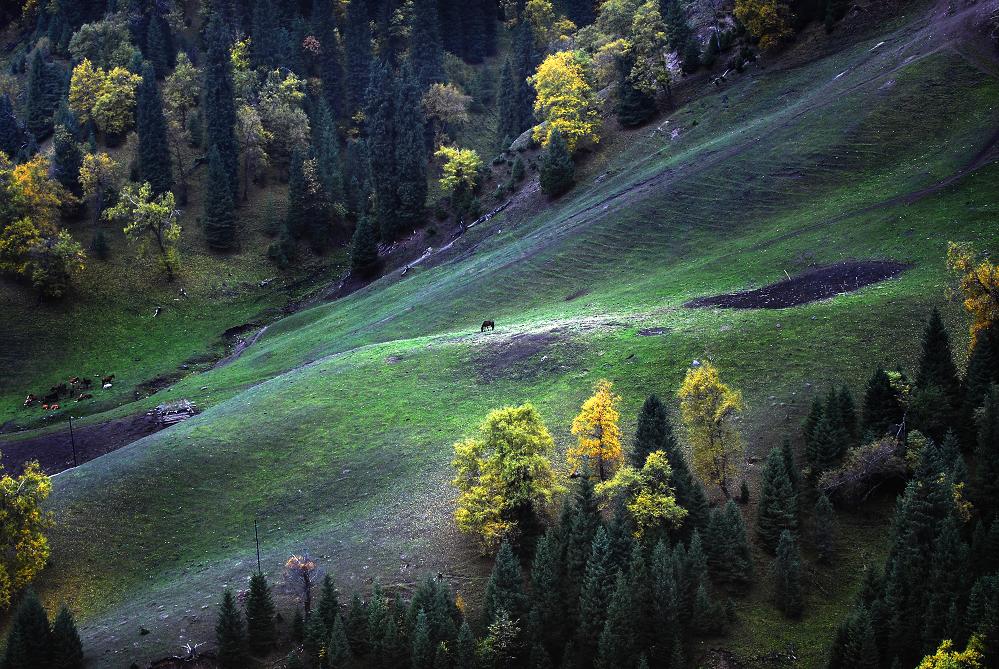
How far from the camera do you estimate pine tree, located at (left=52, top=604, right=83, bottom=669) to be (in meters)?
53.6

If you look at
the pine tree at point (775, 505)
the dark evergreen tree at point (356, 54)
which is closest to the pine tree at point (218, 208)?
the dark evergreen tree at point (356, 54)

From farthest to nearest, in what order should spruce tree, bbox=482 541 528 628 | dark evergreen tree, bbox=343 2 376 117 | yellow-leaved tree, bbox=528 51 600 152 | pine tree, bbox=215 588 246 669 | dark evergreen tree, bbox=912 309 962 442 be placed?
1. dark evergreen tree, bbox=343 2 376 117
2. yellow-leaved tree, bbox=528 51 600 152
3. dark evergreen tree, bbox=912 309 962 442
4. pine tree, bbox=215 588 246 669
5. spruce tree, bbox=482 541 528 628

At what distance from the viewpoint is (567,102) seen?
432 feet

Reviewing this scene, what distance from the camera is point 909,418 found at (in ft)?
192

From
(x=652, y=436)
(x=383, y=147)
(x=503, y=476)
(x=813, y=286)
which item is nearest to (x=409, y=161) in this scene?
(x=383, y=147)

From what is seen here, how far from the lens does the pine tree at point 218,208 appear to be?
14075 cm

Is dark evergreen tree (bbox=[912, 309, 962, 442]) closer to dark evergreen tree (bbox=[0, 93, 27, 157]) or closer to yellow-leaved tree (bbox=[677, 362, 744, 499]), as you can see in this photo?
yellow-leaved tree (bbox=[677, 362, 744, 499])

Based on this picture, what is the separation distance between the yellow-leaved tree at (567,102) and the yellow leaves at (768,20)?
991 inches

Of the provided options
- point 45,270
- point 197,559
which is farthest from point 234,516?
point 45,270

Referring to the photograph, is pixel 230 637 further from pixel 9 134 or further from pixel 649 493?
pixel 9 134

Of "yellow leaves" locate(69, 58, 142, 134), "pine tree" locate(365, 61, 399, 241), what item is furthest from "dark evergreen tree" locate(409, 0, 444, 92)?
"yellow leaves" locate(69, 58, 142, 134)

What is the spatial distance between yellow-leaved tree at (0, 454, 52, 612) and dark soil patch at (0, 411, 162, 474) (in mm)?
21851

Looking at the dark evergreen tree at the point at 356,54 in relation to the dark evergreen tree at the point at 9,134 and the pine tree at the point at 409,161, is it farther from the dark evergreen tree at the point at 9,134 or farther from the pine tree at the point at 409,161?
the dark evergreen tree at the point at 9,134

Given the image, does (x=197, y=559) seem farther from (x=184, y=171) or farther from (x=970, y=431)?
(x=184, y=171)
